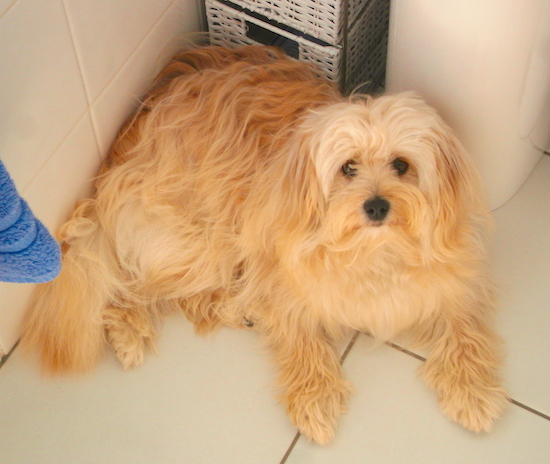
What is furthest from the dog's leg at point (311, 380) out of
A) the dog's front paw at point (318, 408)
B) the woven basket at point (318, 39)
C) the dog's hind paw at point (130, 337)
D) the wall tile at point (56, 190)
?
the woven basket at point (318, 39)

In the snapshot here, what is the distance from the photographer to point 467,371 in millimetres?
1603

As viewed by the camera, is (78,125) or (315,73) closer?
(78,125)

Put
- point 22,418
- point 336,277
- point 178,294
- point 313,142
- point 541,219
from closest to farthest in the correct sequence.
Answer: point 313,142
point 336,277
point 22,418
point 178,294
point 541,219

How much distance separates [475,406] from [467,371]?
0.08 meters

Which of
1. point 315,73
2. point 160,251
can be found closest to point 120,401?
point 160,251

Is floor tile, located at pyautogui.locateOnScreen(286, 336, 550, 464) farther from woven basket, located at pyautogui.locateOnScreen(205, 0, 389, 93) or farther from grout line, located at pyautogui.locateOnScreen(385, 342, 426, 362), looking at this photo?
woven basket, located at pyautogui.locateOnScreen(205, 0, 389, 93)

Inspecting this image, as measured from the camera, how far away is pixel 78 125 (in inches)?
64.5

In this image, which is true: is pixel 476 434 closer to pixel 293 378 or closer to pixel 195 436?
pixel 293 378

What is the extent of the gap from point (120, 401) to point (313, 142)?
29.8 inches

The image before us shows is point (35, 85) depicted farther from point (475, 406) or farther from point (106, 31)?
point (475, 406)

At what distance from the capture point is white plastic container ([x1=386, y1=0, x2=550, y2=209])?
57.6 inches

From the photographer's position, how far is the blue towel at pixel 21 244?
1103 mm

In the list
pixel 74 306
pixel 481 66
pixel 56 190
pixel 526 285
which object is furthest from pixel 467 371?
pixel 56 190

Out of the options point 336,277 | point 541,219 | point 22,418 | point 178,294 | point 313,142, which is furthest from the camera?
point 541,219
